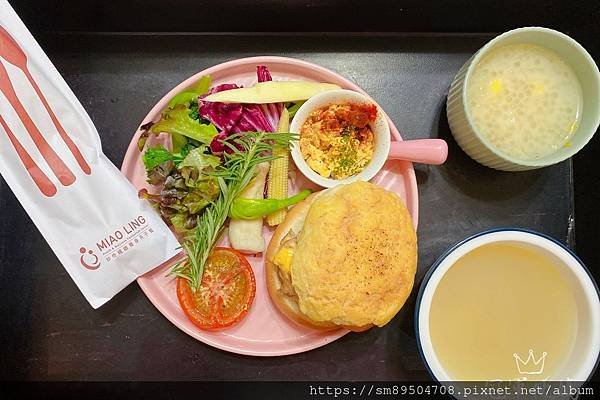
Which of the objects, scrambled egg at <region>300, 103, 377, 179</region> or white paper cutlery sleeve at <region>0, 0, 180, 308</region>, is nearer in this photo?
white paper cutlery sleeve at <region>0, 0, 180, 308</region>

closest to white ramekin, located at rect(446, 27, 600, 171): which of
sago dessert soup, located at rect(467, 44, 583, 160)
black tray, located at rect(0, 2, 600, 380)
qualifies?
sago dessert soup, located at rect(467, 44, 583, 160)

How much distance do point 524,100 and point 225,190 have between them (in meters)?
→ 0.73

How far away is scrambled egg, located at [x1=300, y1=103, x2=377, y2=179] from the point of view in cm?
144

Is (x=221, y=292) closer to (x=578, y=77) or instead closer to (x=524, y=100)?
(x=524, y=100)

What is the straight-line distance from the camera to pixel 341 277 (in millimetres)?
1267

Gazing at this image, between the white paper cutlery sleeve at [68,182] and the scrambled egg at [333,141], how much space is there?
40 cm

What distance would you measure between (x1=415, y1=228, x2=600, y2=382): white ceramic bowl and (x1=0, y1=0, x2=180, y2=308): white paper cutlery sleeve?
60 cm

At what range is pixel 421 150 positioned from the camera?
143 cm

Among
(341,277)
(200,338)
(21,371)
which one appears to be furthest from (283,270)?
(21,371)

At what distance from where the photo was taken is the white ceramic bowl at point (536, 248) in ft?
4.10

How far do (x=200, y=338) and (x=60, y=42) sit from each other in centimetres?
83

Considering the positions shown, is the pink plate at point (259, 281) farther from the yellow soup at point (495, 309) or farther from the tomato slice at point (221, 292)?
the yellow soup at point (495, 309)

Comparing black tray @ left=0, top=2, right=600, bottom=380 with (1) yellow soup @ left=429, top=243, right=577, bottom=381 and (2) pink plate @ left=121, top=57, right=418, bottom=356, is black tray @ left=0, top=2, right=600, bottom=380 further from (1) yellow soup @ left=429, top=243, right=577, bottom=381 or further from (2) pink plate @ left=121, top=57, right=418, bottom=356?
(1) yellow soup @ left=429, top=243, right=577, bottom=381

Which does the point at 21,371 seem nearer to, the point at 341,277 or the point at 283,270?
the point at 283,270
